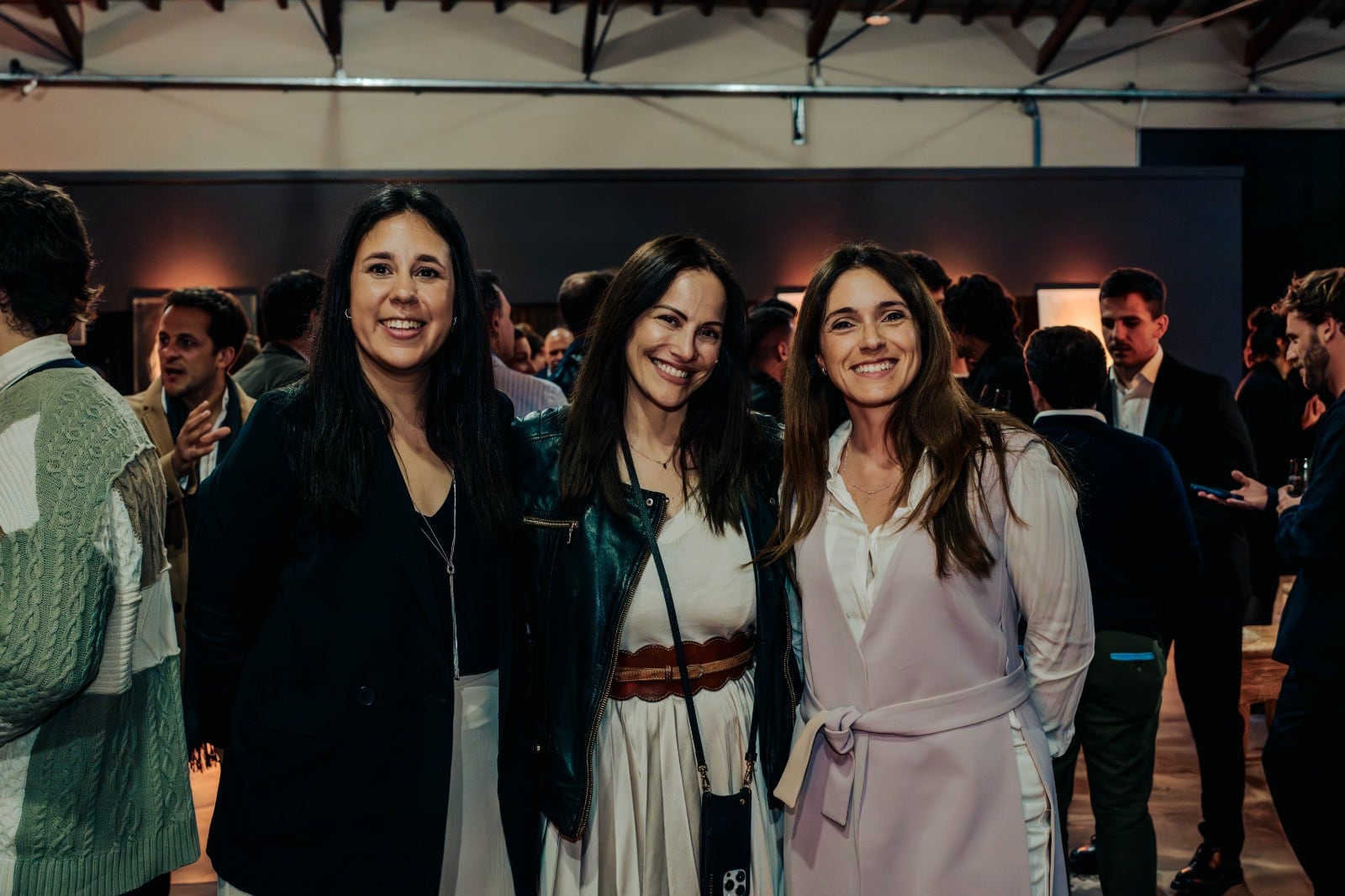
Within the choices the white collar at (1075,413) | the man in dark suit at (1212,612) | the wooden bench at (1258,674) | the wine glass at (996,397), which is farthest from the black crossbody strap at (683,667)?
the wooden bench at (1258,674)

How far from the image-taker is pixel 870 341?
2.10 m

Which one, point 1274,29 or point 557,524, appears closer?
point 557,524

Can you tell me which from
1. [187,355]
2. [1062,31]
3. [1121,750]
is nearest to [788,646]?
[1121,750]

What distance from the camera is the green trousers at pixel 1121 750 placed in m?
3.06

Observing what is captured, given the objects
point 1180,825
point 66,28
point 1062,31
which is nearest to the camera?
point 1180,825

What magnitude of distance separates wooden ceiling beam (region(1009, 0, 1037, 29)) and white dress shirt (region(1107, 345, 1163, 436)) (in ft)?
30.5

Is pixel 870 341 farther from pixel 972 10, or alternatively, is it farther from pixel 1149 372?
pixel 972 10

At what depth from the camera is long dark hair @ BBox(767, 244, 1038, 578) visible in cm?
198

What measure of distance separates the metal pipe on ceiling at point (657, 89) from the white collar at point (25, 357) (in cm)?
999

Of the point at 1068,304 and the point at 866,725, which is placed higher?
the point at 1068,304

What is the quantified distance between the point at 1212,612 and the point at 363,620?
3.08 metres

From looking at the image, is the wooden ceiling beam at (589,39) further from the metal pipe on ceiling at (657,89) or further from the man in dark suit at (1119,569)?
the man in dark suit at (1119,569)

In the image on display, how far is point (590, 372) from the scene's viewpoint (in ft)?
7.50

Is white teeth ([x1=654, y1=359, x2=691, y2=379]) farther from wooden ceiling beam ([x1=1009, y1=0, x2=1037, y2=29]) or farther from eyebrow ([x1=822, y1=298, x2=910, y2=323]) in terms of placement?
wooden ceiling beam ([x1=1009, y1=0, x2=1037, y2=29])
